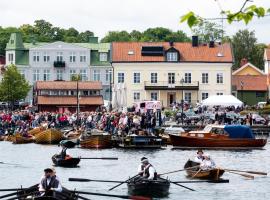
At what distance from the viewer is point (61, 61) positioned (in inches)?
6378

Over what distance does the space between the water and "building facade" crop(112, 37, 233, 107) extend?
47.3 metres

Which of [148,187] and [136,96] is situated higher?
[136,96]

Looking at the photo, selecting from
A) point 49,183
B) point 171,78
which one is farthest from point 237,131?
point 171,78

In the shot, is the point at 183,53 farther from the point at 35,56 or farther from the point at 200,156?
the point at 200,156

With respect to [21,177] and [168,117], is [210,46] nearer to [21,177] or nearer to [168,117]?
[168,117]

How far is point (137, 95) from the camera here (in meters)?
136

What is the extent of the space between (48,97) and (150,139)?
59.3 metres

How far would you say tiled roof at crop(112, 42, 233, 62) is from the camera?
13500cm

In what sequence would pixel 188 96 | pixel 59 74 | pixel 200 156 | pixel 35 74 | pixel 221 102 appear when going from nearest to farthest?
pixel 200 156, pixel 221 102, pixel 188 96, pixel 35 74, pixel 59 74

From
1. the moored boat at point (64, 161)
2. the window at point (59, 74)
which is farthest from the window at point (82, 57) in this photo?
the moored boat at point (64, 161)

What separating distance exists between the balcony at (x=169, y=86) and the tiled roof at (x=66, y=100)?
22.8 ft

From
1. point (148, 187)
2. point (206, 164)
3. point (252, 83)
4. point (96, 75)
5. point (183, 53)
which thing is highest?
point (183, 53)

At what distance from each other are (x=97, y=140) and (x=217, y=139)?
377 inches

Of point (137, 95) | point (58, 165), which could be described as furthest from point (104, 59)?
point (58, 165)
